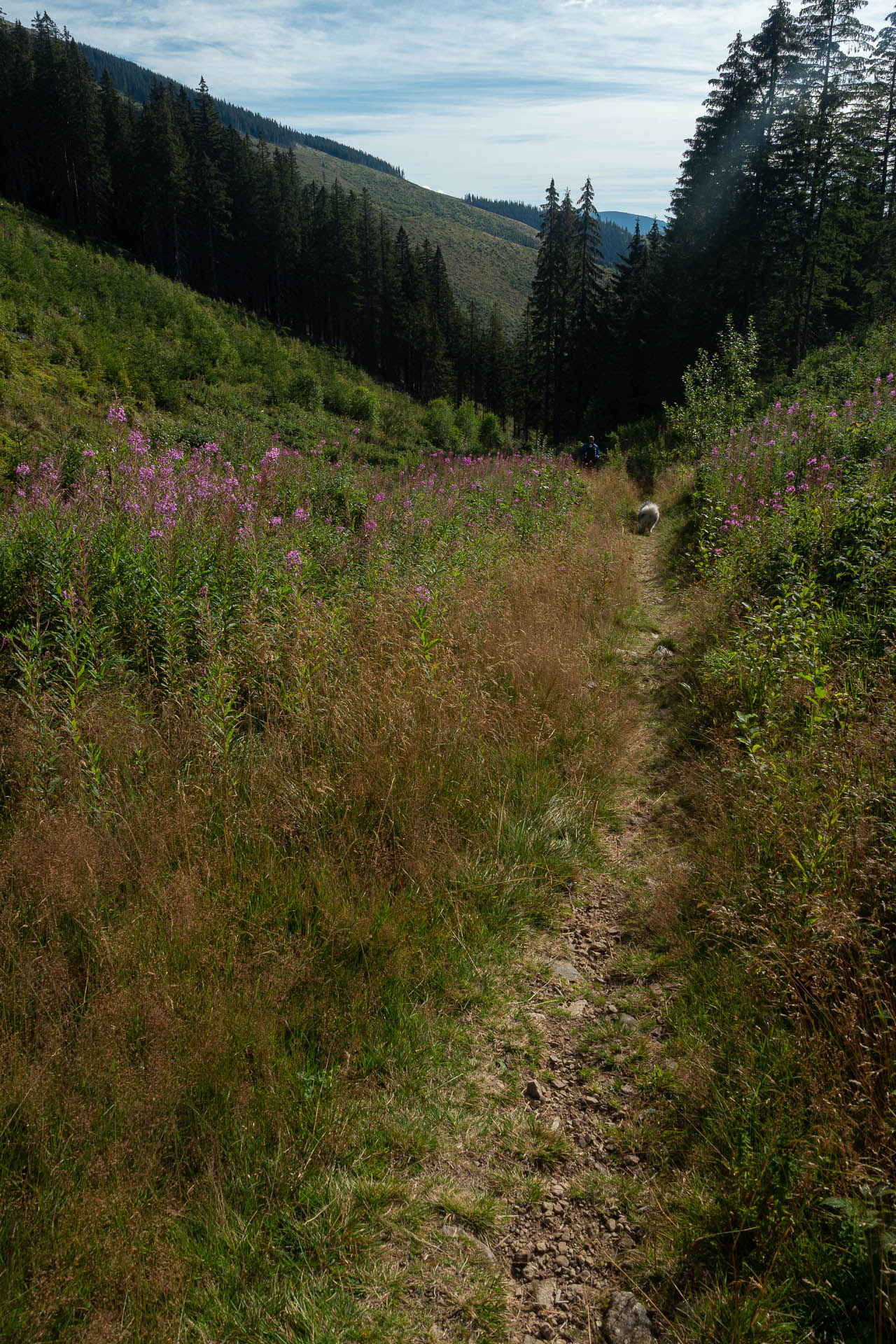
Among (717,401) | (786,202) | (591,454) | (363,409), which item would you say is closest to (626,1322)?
(717,401)

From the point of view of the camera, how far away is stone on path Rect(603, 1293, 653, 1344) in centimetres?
183

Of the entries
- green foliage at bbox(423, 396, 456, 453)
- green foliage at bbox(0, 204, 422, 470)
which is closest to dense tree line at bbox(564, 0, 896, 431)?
green foliage at bbox(423, 396, 456, 453)

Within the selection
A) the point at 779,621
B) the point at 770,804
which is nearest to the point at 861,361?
the point at 779,621

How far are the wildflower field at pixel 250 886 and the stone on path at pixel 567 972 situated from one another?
0.78 feet

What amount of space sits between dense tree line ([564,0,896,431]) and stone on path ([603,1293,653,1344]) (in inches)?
1194

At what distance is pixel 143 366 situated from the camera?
23234 mm

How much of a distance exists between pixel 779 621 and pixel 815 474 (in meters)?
4.08

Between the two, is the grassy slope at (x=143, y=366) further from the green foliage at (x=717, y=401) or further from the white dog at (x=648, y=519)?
the green foliage at (x=717, y=401)

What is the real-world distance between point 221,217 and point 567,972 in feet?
222

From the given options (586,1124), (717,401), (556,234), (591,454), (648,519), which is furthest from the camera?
(556,234)

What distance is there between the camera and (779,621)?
473 cm

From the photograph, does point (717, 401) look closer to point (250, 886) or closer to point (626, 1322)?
point (250, 886)

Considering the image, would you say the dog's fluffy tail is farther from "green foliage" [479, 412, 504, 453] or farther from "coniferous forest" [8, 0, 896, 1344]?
"green foliage" [479, 412, 504, 453]

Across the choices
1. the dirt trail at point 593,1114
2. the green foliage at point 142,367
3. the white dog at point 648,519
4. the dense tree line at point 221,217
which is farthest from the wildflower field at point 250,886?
the dense tree line at point 221,217
